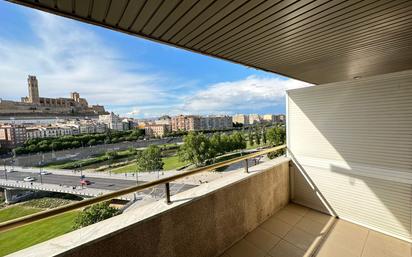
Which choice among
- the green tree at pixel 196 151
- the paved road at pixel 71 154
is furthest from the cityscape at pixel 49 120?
the green tree at pixel 196 151

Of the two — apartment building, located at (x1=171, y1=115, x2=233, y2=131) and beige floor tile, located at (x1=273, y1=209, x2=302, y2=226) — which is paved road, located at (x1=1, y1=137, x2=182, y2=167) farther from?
beige floor tile, located at (x1=273, y1=209, x2=302, y2=226)

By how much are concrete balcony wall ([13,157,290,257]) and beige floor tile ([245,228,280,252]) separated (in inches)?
3.6

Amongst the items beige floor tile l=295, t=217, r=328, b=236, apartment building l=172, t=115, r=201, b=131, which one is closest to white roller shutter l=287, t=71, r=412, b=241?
beige floor tile l=295, t=217, r=328, b=236

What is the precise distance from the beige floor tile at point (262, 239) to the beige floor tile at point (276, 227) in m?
0.10

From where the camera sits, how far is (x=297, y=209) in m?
3.56

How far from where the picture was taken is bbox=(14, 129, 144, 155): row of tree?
21.8 meters

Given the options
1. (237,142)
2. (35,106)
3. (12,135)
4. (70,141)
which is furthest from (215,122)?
(12,135)

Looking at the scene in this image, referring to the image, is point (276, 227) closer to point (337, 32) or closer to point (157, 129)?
point (337, 32)

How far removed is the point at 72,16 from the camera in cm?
141

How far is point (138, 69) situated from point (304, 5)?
26.8 metres

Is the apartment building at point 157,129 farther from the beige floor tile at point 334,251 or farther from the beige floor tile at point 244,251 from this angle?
the beige floor tile at point 334,251

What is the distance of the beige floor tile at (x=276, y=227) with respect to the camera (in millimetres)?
2852

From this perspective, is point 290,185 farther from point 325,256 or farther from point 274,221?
point 325,256

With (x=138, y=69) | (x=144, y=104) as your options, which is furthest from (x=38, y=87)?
(x=144, y=104)
